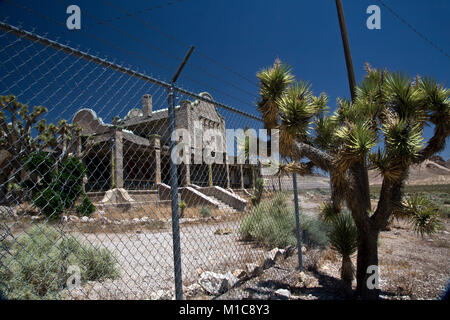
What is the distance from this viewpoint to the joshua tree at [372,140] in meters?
3.95

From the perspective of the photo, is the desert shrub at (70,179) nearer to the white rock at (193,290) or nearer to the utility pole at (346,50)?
the white rock at (193,290)

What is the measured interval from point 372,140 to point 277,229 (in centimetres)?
451

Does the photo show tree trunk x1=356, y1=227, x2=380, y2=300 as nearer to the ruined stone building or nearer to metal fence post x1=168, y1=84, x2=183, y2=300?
metal fence post x1=168, y1=84, x2=183, y2=300

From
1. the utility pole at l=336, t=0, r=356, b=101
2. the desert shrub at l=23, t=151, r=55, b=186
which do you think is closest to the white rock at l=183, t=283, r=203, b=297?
the desert shrub at l=23, t=151, r=55, b=186

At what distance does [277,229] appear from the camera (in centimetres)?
773

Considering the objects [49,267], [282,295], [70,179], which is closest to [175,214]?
[49,267]

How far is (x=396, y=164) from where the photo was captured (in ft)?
13.0

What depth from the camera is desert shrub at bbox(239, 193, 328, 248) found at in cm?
748

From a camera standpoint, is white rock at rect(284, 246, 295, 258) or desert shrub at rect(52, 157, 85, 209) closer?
desert shrub at rect(52, 157, 85, 209)

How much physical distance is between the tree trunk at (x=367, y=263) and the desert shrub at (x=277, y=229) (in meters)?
2.47

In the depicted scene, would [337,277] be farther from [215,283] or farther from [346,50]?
[346,50]

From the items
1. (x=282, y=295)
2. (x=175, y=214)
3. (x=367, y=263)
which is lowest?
(x=282, y=295)

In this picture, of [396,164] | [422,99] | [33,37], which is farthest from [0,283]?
[422,99]

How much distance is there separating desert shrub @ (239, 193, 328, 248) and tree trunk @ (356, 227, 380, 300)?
8.11 ft
